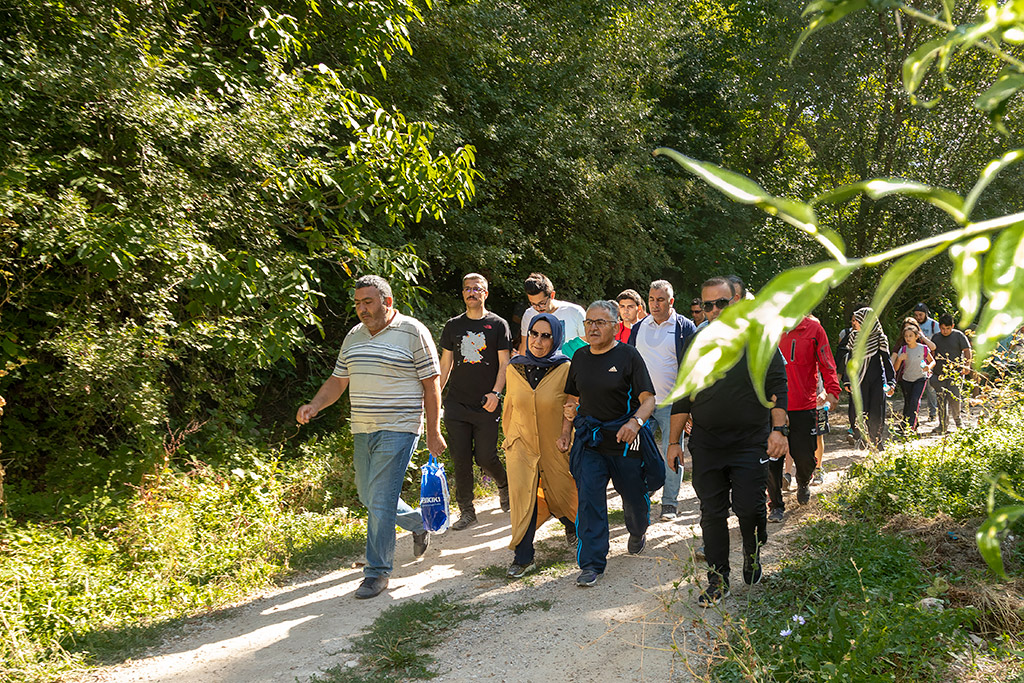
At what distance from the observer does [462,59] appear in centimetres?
1283

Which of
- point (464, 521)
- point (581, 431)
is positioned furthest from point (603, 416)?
point (464, 521)

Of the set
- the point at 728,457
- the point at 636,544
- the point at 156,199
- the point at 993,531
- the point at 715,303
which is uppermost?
the point at 156,199

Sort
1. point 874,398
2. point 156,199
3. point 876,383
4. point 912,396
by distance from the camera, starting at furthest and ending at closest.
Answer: point 912,396, point 874,398, point 876,383, point 156,199

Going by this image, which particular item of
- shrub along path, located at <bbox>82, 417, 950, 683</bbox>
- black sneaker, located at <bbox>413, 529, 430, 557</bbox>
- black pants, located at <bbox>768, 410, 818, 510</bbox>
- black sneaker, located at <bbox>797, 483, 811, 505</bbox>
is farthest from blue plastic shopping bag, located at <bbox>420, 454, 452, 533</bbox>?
black sneaker, located at <bbox>797, 483, 811, 505</bbox>

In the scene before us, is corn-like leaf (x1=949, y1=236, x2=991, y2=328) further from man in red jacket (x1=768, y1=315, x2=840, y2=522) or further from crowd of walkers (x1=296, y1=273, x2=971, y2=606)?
man in red jacket (x1=768, y1=315, x2=840, y2=522)

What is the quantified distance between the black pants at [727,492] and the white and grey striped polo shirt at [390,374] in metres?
2.09

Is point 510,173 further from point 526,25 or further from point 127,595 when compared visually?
point 127,595

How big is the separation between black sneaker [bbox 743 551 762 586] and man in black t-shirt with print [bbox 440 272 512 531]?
2794 millimetres

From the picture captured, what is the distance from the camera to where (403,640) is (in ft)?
17.0

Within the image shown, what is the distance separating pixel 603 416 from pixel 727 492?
110cm

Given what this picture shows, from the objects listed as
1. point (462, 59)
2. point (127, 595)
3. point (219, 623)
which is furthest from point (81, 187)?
point (462, 59)

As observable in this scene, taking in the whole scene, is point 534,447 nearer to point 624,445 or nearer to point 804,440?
point 624,445

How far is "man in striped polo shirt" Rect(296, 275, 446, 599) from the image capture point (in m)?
5.98

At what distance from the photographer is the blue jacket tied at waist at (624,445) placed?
6.01 m
